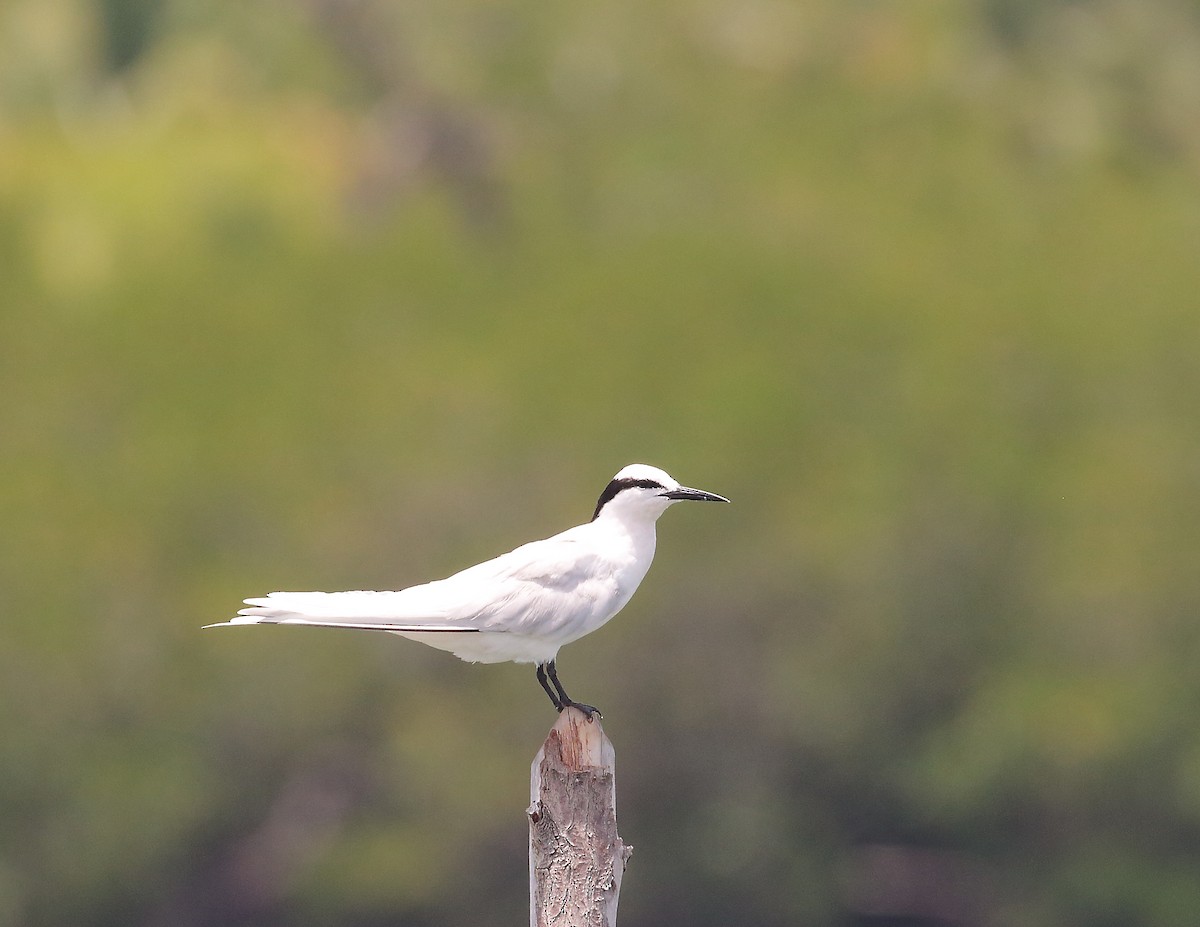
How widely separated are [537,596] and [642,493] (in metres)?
0.51

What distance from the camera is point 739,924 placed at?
15.1 meters

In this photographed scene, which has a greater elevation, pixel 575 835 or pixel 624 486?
pixel 624 486

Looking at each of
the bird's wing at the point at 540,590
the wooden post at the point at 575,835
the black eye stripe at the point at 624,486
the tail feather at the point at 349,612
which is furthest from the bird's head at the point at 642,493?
the wooden post at the point at 575,835

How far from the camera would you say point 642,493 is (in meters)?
5.20

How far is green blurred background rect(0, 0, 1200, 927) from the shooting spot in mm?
14516

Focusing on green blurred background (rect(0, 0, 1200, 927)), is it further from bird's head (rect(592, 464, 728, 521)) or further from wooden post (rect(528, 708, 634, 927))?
wooden post (rect(528, 708, 634, 927))

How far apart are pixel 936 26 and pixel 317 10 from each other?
655 cm

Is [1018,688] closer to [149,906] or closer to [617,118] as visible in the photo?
[617,118]

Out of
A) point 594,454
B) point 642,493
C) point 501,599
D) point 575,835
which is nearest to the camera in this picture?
point 575,835

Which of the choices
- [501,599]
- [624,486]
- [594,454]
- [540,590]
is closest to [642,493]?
[624,486]

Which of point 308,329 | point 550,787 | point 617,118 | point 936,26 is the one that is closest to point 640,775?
point 308,329

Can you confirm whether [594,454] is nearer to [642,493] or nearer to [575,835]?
[642,493]

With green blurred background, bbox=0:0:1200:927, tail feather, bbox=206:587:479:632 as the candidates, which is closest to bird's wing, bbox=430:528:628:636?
tail feather, bbox=206:587:479:632

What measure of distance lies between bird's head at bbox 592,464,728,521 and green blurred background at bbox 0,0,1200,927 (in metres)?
8.98
